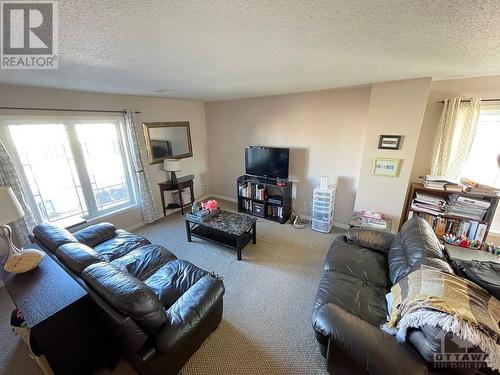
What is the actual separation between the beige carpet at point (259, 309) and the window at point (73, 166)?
0.96m

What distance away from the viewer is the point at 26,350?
5.35 feet

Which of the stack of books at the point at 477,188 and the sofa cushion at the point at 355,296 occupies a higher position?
the stack of books at the point at 477,188

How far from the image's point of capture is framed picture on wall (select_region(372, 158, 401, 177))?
2595mm

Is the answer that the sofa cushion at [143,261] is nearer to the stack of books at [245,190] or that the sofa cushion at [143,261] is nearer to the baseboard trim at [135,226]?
the baseboard trim at [135,226]

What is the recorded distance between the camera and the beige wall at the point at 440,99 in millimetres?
2291

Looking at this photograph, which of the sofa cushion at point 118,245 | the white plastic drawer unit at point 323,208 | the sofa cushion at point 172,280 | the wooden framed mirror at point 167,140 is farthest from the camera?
the wooden framed mirror at point 167,140

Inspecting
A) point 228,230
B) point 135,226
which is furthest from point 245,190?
point 135,226

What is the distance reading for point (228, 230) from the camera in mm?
2701

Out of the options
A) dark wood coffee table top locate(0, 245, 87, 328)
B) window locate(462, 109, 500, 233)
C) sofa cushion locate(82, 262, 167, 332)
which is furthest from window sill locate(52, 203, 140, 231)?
window locate(462, 109, 500, 233)

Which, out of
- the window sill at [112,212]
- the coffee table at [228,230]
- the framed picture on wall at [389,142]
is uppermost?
the framed picture on wall at [389,142]

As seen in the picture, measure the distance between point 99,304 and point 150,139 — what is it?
9.86ft

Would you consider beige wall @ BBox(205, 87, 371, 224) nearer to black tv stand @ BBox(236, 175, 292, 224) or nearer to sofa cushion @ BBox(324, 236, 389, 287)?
black tv stand @ BBox(236, 175, 292, 224)

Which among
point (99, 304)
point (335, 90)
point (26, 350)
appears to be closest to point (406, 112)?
point (335, 90)

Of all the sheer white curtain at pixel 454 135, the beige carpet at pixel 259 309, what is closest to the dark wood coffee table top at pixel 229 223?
the beige carpet at pixel 259 309
